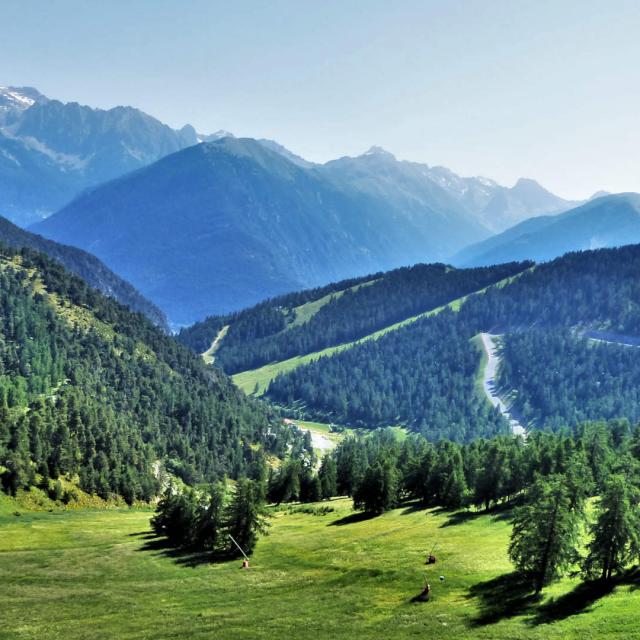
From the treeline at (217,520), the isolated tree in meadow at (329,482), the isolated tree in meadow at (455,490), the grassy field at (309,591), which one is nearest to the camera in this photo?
the grassy field at (309,591)

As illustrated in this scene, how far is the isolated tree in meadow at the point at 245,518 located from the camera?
109m

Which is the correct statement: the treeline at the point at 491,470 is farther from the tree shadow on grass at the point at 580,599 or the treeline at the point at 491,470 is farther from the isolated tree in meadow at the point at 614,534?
the tree shadow on grass at the point at 580,599

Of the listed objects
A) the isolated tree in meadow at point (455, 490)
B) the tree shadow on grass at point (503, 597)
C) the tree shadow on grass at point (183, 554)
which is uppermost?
the isolated tree in meadow at point (455, 490)

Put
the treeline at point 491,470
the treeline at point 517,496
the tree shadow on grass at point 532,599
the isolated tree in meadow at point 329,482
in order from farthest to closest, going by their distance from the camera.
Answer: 1. the isolated tree in meadow at point 329,482
2. the treeline at point 491,470
3. the treeline at point 517,496
4. the tree shadow on grass at point 532,599

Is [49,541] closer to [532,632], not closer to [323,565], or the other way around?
[323,565]

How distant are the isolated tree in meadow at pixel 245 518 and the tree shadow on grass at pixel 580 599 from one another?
5291 centimetres

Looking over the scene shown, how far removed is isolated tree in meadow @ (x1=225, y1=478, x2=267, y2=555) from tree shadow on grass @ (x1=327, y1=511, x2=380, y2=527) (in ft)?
75.8

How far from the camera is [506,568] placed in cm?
8356

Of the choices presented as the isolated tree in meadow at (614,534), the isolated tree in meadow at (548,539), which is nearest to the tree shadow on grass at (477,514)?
the isolated tree in meadow at (548,539)

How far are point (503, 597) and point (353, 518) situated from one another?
207 feet

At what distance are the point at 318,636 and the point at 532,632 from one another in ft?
69.3

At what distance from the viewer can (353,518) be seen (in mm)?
134500

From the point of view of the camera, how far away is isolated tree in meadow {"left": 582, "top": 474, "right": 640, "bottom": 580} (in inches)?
2768

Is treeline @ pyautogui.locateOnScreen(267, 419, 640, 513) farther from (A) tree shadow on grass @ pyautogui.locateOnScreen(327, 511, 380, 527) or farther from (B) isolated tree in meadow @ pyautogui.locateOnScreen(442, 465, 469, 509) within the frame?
(A) tree shadow on grass @ pyautogui.locateOnScreen(327, 511, 380, 527)
